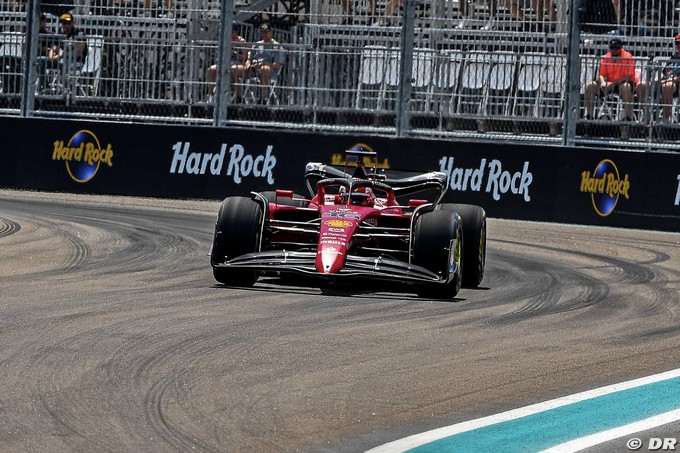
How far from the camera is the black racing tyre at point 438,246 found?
881 cm

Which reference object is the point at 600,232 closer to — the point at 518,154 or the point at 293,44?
the point at 518,154

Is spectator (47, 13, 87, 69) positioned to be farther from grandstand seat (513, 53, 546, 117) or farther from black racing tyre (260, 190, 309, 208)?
black racing tyre (260, 190, 309, 208)

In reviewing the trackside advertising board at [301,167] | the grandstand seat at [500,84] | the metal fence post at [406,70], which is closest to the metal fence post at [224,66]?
the trackside advertising board at [301,167]

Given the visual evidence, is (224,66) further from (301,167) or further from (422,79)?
(422,79)

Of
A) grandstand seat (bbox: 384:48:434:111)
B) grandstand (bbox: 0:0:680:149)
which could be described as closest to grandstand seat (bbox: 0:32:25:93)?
grandstand (bbox: 0:0:680:149)

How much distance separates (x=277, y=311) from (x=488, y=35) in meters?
8.95

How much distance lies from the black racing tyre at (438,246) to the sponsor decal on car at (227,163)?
26.3 feet

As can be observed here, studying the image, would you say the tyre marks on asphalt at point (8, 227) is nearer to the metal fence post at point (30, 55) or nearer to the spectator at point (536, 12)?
the metal fence post at point (30, 55)

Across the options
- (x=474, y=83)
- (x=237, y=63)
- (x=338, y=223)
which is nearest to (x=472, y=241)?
(x=338, y=223)

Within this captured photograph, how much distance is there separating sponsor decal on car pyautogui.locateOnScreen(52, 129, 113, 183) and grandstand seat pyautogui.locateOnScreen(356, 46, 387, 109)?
3.57 m

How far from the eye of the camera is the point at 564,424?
5297 mm

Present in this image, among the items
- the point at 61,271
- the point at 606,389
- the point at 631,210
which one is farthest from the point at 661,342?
the point at 631,210

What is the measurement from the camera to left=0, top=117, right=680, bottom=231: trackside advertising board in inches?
620

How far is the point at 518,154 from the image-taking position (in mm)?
16078
